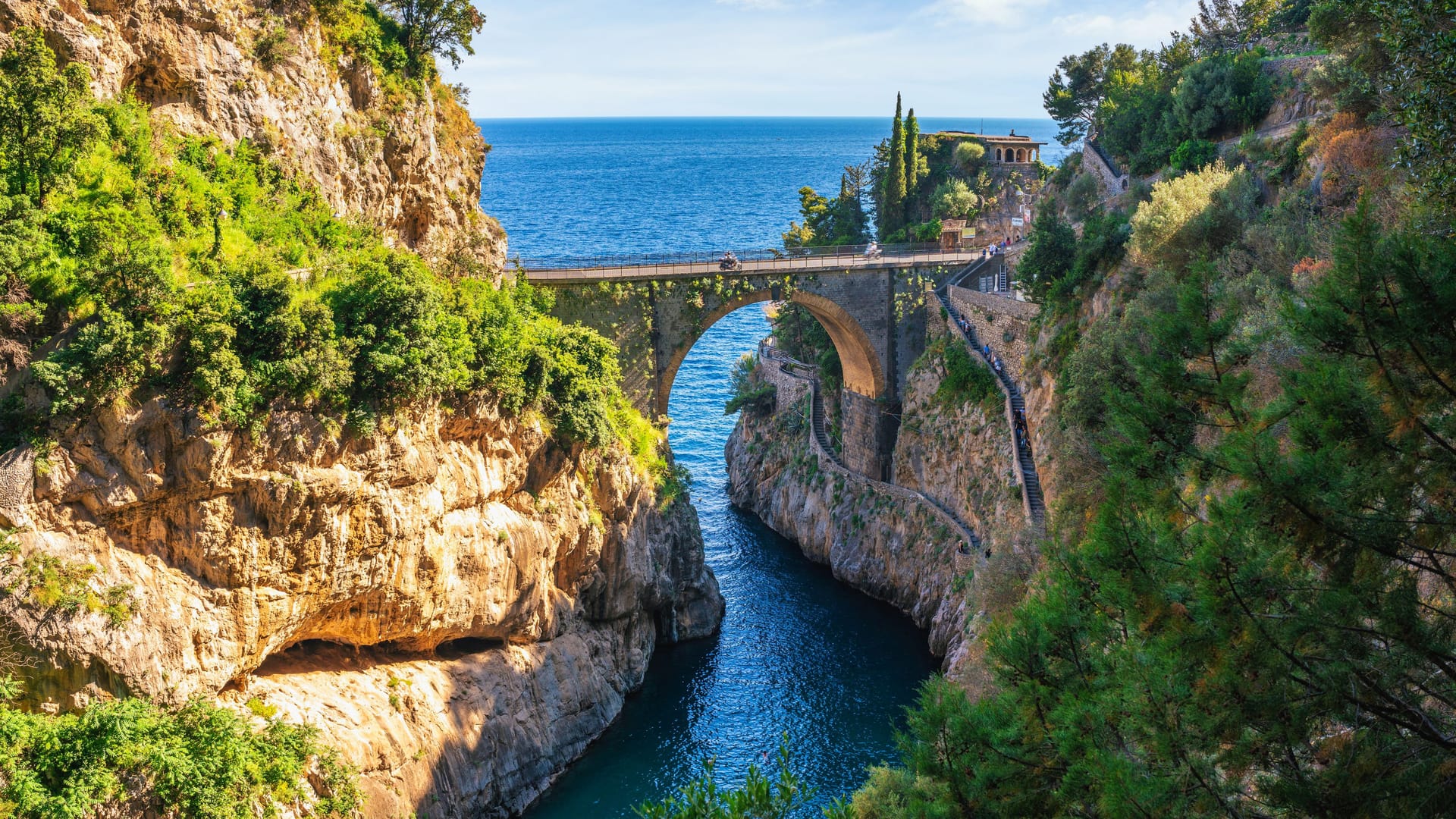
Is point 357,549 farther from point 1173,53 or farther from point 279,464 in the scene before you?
point 1173,53

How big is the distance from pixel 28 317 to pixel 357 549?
873cm

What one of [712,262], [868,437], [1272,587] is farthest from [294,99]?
[868,437]

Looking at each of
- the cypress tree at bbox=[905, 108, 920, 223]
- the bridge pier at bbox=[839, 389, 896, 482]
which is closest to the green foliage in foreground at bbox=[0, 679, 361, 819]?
the bridge pier at bbox=[839, 389, 896, 482]

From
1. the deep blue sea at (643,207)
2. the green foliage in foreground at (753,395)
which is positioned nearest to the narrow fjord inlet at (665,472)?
the green foliage in foreground at (753,395)

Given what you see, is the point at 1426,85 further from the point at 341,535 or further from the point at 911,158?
the point at 911,158

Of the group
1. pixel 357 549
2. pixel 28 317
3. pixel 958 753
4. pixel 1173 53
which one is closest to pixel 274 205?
pixel 28 317

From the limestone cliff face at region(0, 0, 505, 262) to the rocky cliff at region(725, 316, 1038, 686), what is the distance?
753 inches

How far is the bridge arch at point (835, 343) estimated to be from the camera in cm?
4450

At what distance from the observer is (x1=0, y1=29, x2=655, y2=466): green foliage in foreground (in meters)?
21.9

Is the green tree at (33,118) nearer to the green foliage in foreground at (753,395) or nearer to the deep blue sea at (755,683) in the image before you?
the deep blue sea at (755,683)

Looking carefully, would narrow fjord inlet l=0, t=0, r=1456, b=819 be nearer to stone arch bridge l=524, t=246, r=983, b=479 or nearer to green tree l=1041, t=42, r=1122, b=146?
stone arch bridge l=524, t=246, r=983, b=479

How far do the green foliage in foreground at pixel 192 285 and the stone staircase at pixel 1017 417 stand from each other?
1705 cm

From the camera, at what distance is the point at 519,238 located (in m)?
115

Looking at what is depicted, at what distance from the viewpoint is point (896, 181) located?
63031 millimetres
